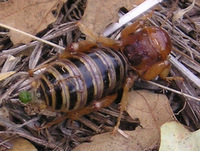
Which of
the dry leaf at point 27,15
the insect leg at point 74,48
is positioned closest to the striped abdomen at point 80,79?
the insect leg at point 74,48

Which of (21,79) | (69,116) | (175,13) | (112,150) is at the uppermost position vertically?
(175,13)

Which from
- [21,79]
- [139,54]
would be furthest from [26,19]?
[139,54]

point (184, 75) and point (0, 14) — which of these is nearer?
point (0, 14)

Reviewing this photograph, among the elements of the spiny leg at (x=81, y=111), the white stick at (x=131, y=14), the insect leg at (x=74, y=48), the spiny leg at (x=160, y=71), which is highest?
the white stick at (x=131, y=14)

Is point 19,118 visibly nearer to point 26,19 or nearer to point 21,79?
point 21,79

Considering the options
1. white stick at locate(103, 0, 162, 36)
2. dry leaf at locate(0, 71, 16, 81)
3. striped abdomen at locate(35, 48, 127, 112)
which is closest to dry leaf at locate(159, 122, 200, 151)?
striped abdomen at locate(35, 48, 127, 112)

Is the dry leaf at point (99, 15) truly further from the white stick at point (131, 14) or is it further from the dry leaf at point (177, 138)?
the dry leaf at point (177, 138)
